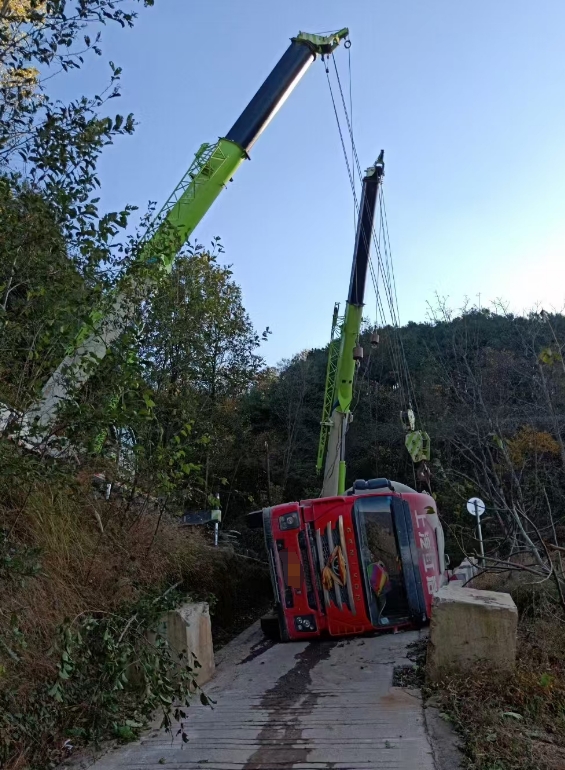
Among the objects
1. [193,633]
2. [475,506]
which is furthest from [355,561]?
[193,633]

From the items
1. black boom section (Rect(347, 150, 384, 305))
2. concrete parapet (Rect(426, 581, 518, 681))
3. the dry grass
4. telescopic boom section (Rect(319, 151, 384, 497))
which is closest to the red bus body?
the dry grass

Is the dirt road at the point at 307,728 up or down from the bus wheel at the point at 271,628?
up

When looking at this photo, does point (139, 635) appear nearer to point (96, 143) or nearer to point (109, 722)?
point (109, 722)

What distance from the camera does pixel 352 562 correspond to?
8734 millimetres

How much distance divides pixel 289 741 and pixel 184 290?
9331mm

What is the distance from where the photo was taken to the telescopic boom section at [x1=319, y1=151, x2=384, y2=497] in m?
14.5

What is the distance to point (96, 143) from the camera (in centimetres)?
427

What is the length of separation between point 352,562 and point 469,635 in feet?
11.0

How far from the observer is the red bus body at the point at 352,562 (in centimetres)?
868

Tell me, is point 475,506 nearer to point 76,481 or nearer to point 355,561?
point 355,561

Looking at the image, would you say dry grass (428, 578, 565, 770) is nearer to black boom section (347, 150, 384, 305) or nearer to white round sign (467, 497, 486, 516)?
white round sign (467, 497, 486, 516)

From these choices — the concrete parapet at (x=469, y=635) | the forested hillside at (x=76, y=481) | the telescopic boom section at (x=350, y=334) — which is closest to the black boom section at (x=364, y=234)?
the telescopic boom section at (x=350, y=334)

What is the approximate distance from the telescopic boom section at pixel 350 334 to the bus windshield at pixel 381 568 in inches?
225

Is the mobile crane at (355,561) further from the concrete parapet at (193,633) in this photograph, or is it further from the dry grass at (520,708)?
the dry grass at (520,708)
